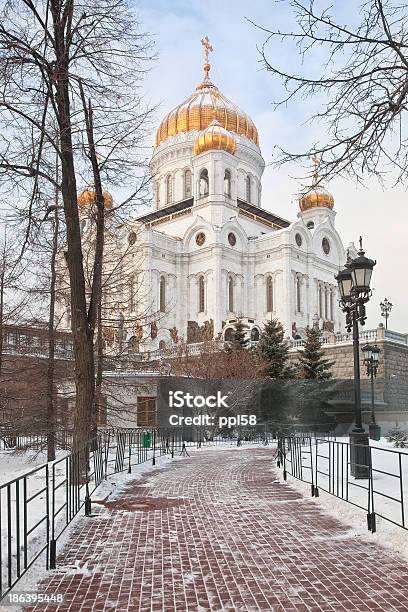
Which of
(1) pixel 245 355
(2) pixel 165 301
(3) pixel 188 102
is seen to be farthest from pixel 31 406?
(3) pixel 188 102

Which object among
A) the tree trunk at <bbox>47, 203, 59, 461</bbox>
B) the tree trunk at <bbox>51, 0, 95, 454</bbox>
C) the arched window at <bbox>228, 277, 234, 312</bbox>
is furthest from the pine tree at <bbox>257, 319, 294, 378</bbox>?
the tree trunk at <bbox>51, 0, 95, 454</bbox>

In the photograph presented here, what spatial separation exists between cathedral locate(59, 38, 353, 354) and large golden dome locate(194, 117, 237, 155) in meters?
0.10

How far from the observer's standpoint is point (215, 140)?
60.6 metres

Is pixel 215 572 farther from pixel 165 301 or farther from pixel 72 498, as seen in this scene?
pixel 165 301

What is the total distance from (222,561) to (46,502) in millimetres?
1964

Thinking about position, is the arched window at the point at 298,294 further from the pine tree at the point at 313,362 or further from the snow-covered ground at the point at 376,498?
the snow-covered ground at the point at 376,498

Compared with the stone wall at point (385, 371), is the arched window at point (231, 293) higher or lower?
higher

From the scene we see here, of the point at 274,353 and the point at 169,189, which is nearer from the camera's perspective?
the point at 274,353

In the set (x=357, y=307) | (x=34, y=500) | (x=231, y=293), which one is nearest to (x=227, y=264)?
(x=231, y=293)

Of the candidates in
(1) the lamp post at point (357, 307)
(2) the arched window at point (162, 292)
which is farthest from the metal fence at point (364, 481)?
(2) the arched window at point (162, 292)

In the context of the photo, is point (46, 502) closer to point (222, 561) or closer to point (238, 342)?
point (222, 561)

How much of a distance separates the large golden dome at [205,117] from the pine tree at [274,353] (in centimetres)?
3351

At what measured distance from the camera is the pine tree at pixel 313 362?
37812mm

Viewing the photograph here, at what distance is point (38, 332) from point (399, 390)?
25.5 meters
